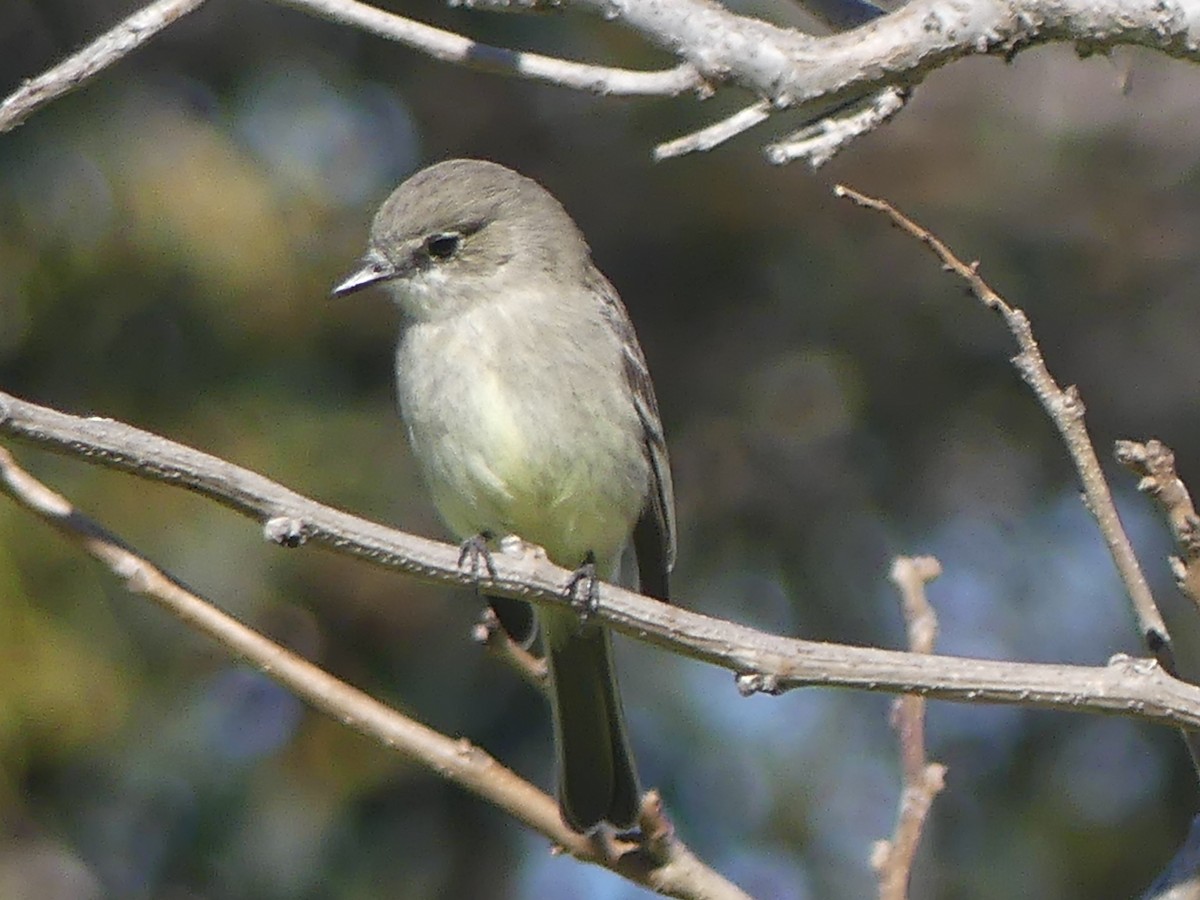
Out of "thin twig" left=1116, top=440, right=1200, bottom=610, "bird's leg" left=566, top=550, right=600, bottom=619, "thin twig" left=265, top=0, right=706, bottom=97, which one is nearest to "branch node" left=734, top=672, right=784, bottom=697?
"bird's leg" left=566, top=550, right=600, bottom=619

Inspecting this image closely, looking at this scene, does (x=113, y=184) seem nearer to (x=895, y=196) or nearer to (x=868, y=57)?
(x=895, y=196)

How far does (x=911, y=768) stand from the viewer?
261 cm

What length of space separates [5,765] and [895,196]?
10.4 ft

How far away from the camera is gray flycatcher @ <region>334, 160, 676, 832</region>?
147 inches

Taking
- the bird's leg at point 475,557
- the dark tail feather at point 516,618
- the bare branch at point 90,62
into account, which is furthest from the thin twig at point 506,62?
the dark tail feather at point 516,618

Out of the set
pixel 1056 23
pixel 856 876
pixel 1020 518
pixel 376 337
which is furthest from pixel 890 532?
pixel 1056 23

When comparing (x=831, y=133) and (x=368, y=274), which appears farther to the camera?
(x=368, y=274)

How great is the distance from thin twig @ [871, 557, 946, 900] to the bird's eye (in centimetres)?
154

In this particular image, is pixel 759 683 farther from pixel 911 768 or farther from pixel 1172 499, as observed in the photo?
pixel 1172 499

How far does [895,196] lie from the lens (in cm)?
606

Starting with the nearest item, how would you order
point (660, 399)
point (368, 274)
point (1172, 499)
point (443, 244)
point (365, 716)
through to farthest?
1. point (1172, 499)
2. point (365, 716)
3. point (368, 274)
4. point (443, 244)
5. point (660, 399)

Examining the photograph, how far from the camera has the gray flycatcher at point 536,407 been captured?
12.3 feet

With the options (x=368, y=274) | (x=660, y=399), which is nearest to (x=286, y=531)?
(x=368, y=274)

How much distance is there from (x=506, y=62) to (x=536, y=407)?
124 centimetres
